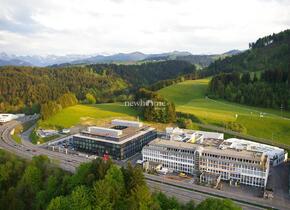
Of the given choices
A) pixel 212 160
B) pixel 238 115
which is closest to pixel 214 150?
pixel 212 160

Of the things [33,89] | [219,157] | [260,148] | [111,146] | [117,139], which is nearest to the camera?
[219,157]

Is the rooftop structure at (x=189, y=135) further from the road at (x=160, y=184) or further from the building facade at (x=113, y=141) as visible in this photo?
the road at (x=160, y=184)

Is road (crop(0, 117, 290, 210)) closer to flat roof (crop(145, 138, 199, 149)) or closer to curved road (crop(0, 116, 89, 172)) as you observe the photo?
curved road (crop(0, 116, 89, 172))

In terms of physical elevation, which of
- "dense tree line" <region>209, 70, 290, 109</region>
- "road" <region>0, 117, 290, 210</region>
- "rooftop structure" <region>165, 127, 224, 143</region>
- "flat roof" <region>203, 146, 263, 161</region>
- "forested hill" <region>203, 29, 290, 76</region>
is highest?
"forested hill" <region>203, 29, 290, 76</region>

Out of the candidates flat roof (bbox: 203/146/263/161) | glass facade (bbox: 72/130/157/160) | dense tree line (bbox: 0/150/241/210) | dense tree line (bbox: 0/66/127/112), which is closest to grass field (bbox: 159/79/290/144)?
flat roof (bbox: 203/146/263/161)

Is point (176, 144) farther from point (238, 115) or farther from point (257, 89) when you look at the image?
point (257, 89)

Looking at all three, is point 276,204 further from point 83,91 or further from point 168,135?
point 83,91

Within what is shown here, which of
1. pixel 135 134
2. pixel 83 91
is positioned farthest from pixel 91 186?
pixel 83 91

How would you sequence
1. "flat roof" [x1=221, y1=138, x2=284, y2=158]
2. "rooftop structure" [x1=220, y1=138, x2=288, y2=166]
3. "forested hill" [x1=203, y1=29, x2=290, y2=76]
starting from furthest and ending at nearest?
"forested hill" [x1=203, y1=29, x2=290, y2=76] < "flat roof" [x1=221, y1=138, x2=284, y2=158] < "rooftop structure" [x1=220, y1=138, x2=288, y2=166]
